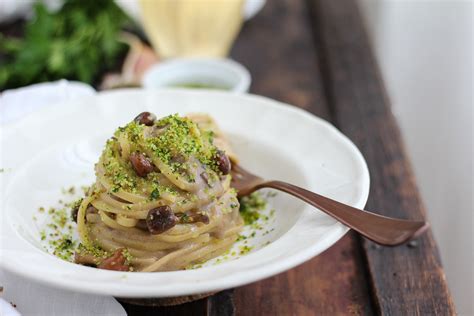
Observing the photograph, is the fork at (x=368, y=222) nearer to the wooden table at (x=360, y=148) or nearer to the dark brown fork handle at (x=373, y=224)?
the dark brown fork handle at (x=373, y=224)

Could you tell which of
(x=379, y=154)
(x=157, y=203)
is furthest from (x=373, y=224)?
(x=379, y=154)

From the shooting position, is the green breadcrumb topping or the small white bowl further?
the small white bowl

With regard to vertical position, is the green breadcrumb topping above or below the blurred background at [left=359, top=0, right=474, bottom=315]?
above

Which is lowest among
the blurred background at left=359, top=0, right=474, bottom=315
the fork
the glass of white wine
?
the blurred background at left=359, top=0, right=474, bottom=315

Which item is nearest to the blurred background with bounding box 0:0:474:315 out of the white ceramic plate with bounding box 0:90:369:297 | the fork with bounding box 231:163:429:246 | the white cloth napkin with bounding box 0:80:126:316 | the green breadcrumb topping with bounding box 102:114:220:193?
the white ceramic plate with bounding box 0:90:369:297

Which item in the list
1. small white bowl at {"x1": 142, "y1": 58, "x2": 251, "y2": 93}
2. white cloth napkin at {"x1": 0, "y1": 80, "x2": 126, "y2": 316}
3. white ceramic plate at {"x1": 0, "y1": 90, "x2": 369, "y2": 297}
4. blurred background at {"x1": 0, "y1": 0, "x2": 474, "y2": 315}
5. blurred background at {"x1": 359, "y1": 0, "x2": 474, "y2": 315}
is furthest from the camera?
small white bowl at {"x1": 142, "y1": 58, "x2": 251, "y2": 93}

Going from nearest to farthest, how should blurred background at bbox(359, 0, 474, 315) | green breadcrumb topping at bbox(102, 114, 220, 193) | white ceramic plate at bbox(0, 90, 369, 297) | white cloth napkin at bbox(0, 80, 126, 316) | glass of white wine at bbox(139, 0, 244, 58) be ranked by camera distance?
white ceramic plate at bbox(0, 90, 369, 297) < white cloth napkin at bbox(0, 80, 126, 316) < green breadcrumb topping at bbox(102, 114, 220, 193) < blurred background at bbox(359, 0, 474, 315) < glass of white wine at bbox(139, 0, 244, 58)

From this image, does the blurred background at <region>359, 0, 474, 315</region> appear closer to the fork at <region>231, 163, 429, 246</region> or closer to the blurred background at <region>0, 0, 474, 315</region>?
the blurred background at <region>0, 0, 474, 315</region>

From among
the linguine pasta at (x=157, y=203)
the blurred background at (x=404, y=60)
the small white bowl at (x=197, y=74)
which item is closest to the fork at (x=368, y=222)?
the linguine pasta at (x=157, y=203)

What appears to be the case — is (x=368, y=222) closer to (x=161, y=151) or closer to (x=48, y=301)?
(x=161, y=151)
